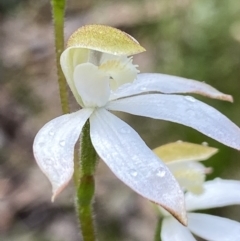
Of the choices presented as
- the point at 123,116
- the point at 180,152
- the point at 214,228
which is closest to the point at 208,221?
the point at 214,228

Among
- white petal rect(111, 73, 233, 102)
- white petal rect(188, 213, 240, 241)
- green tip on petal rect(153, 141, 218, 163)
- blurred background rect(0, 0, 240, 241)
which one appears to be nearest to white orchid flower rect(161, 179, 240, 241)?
white petal rect(188, 213, 240, 241)

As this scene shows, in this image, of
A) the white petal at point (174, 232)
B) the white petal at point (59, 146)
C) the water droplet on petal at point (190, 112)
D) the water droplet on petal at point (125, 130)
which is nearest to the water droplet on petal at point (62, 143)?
the white petal at point (59, 146)

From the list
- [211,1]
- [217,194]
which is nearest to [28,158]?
[211,1]

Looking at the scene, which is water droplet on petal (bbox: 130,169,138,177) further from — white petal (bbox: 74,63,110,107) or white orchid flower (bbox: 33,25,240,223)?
white petal (bbox: 74,63,110,107)

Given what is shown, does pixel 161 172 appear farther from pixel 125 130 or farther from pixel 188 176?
pixel 188 176

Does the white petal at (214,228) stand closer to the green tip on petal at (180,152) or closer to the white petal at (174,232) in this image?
the white petal at (174,232)

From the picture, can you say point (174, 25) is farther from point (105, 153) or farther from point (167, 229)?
point (105, 153)
